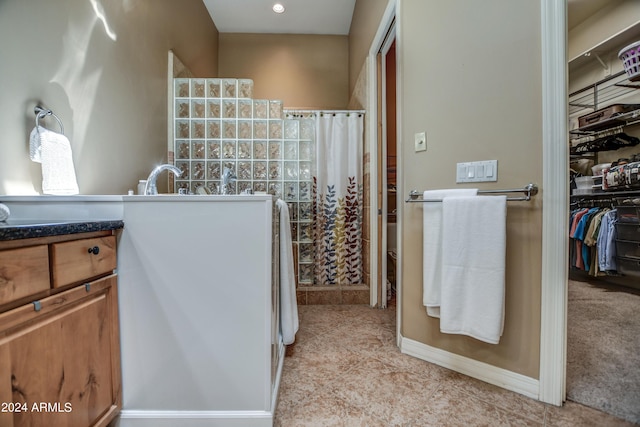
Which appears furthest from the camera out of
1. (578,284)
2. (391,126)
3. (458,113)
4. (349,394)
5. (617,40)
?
(391,126)

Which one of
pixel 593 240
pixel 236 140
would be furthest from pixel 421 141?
pixel 593 240

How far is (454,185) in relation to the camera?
1414mm

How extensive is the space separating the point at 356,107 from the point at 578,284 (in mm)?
2922

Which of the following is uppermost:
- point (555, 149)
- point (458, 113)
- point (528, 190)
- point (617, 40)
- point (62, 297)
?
point (617, 40)

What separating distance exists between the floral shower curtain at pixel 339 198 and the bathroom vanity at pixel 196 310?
5.15ft

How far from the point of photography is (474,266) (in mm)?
1271

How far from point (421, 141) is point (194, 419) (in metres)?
1.65

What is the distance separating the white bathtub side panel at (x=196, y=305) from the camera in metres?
0.99

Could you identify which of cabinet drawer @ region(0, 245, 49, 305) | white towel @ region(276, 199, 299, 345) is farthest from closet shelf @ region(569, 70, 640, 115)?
cabinet drawer @ region(0, 245, 49, 305)

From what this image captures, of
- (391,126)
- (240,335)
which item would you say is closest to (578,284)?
(391,126)

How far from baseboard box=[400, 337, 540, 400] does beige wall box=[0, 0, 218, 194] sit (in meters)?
1.92

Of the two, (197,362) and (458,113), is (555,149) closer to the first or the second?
(458,113)

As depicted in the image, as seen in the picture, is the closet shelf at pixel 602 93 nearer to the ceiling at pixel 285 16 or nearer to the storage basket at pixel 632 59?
the ceiling at pixel 285 16

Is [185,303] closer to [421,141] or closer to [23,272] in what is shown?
[23,272]
